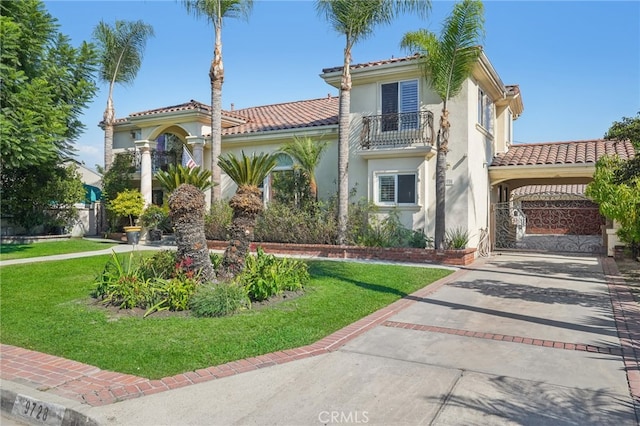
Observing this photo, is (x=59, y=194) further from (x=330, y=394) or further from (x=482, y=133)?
(x=330, y=394)

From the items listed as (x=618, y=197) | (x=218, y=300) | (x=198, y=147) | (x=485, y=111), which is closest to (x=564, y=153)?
(x=485, y=111)

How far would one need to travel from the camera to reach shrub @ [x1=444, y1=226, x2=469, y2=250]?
48.7ft

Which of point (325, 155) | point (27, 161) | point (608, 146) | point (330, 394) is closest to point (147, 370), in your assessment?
point (330, 394)

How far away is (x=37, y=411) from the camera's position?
171 inches

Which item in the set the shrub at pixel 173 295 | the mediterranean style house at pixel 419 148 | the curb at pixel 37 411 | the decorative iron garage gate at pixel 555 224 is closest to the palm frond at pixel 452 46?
the mediterranean style house at pixel 419 148

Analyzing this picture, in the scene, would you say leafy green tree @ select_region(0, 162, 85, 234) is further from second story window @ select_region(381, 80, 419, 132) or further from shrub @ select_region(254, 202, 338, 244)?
second story window @ select_region(381, 80, 419, 132)

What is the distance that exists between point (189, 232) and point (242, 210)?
115 cm

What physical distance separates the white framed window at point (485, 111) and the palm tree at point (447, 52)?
136 inches

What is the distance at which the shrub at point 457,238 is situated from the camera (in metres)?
14.8

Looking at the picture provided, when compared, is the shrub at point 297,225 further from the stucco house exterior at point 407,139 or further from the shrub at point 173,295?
the shrub at point 173,295

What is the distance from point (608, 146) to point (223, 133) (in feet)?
53.6

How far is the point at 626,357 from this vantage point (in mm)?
5461

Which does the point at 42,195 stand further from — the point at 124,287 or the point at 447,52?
the point at 447,52

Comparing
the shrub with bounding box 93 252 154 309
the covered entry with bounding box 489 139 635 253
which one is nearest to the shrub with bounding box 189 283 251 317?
the shrub with bounding box 93 252 154 309
